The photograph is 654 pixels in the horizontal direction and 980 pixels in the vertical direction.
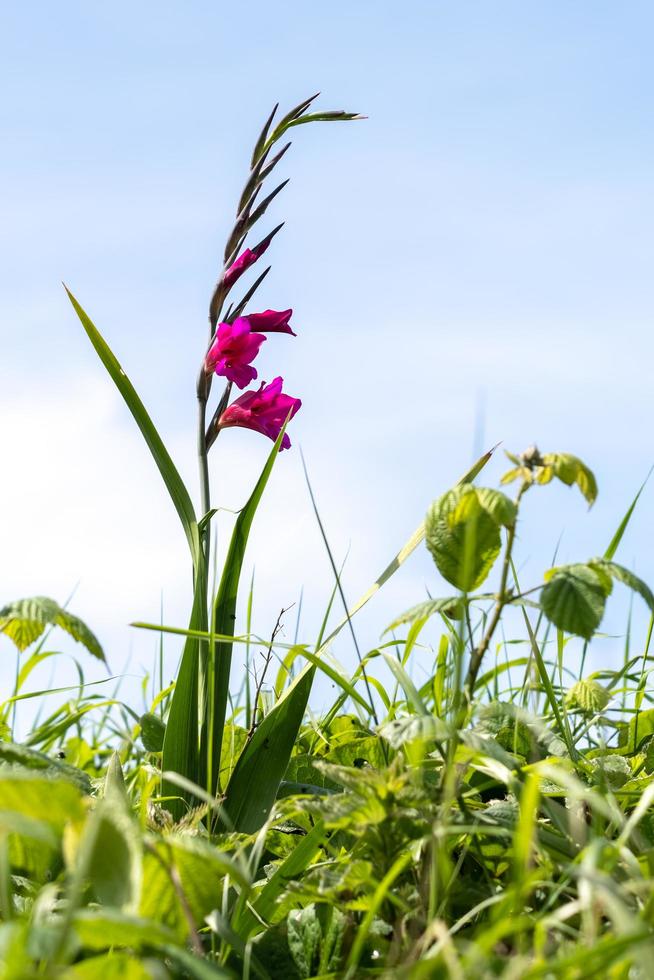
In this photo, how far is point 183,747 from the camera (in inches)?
74.0

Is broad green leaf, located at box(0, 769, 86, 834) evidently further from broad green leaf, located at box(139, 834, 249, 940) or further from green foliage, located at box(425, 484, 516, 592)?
green foliage, located at box(425, 484, 516, 592)

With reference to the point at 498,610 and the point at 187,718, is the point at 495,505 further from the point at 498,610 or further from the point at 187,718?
the point at 187,718

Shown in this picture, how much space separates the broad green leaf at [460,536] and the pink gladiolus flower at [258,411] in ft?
3.69

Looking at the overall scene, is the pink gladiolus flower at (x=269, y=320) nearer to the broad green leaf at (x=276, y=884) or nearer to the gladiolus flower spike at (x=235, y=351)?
the gladiolus flower spike at (x=235, y=351)

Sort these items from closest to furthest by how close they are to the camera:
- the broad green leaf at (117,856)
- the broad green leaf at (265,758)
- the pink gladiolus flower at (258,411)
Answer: the broad green leaf at (117,856) → the broad green leaf at (265,758) → the pink gladiolus flower at (258,411)

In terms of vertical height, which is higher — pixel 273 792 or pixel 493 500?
pixel 493 500

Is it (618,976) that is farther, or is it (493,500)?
(493,500)

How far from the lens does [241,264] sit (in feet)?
7.40

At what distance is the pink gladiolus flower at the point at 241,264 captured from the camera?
7.40 ft

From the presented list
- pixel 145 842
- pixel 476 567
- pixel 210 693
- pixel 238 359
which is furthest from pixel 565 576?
pixel 238 359

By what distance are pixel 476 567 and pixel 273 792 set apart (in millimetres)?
845

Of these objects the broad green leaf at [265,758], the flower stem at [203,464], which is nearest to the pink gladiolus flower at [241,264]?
the flower stem at [203,464]

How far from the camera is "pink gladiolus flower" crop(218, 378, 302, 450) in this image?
7.23ft

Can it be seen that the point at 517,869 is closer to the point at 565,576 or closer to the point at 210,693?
the point at 565,576
